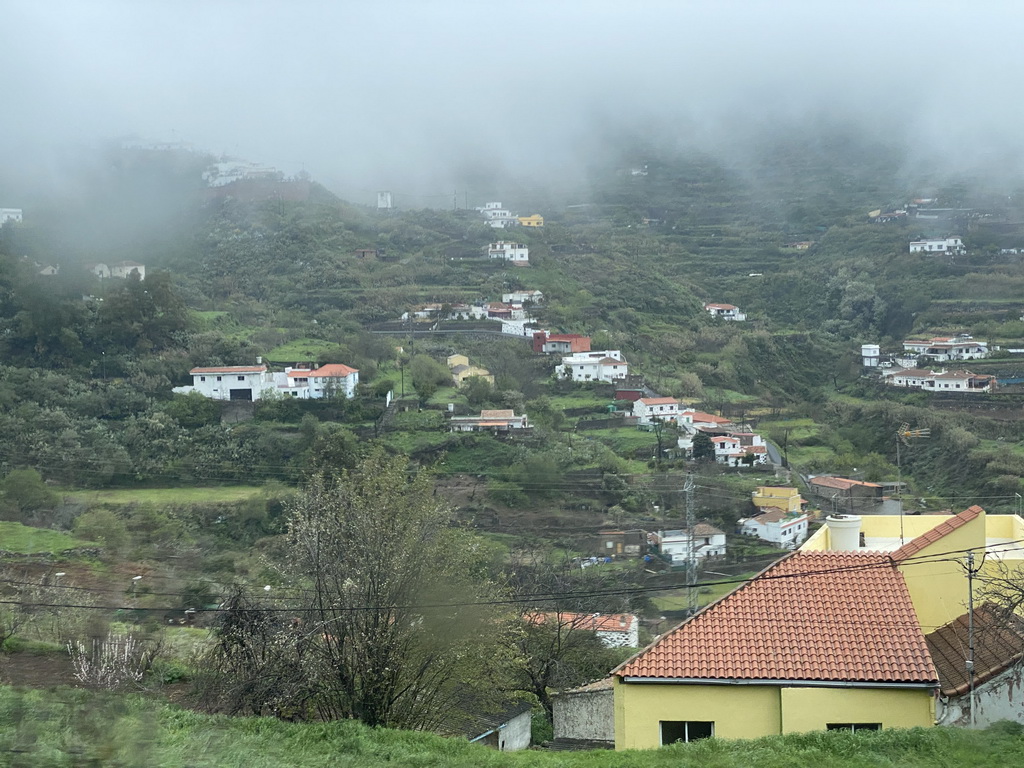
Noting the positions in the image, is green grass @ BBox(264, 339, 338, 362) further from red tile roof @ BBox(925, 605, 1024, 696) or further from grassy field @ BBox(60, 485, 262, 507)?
red tile roof @ BBox(925, 605, 1024, 696)

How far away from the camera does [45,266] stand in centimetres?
4794

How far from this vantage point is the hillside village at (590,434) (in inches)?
282

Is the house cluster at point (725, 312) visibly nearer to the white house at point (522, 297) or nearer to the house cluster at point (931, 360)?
the house cluster at point (931, 360)

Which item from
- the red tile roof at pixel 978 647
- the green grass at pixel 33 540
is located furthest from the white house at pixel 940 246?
the red tile roof at pixel 978 647

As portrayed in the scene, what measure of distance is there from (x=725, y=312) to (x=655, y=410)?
2120 centimetres

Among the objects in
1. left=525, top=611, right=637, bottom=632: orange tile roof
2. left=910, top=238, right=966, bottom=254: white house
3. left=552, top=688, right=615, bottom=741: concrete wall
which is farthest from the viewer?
left=910, top=238, right=966, bottom=254: white house

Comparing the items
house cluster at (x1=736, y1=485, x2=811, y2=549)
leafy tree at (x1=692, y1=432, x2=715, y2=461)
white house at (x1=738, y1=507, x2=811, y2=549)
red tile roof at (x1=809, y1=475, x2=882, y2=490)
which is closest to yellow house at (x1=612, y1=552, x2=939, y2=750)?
house cluster at (x1=736, y1=485, x2=811, y2=549)

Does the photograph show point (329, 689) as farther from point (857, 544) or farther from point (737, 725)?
point (857, 544)

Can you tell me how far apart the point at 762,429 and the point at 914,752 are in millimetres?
34806

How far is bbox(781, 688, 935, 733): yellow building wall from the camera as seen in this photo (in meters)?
6.52

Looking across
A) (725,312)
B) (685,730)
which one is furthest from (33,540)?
(725,312)

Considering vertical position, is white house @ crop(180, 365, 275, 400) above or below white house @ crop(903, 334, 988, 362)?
below

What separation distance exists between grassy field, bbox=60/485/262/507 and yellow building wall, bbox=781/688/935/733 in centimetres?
2378

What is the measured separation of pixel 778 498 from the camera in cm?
2989
